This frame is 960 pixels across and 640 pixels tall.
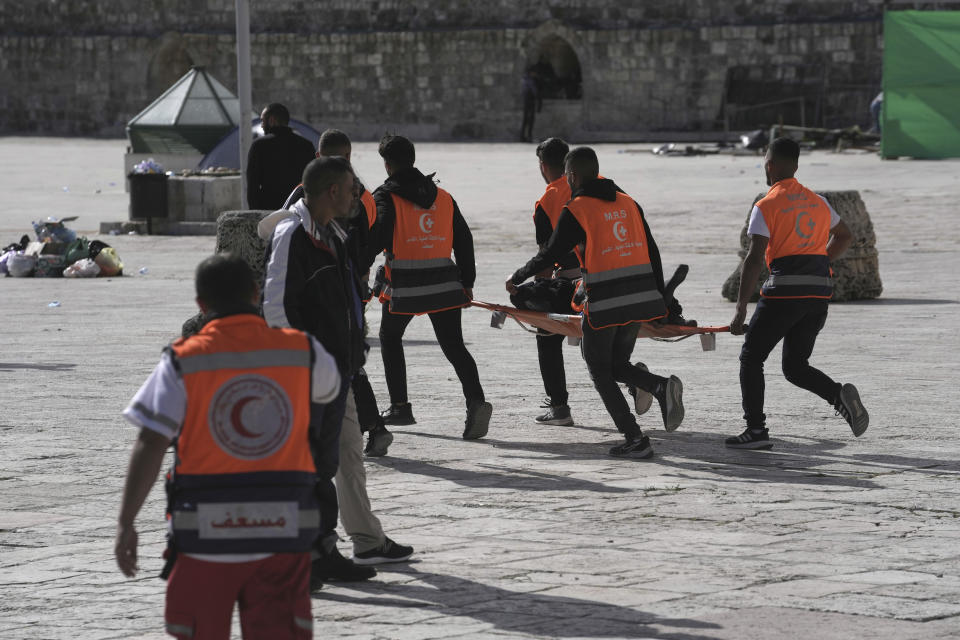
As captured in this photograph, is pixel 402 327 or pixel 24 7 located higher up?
pixel 24 7

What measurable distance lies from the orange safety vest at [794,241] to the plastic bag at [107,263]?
10264 mm

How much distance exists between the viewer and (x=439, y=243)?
8.34 m

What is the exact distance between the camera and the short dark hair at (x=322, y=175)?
552 centimetres

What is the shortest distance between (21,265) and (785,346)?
10.9 metres

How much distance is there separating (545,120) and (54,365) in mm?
31754

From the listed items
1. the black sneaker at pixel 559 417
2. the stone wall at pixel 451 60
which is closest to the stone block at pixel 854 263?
the black sneaker at pixel 559 417

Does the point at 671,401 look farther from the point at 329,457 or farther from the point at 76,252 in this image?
the point at 76,252

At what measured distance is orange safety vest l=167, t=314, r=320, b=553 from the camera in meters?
3.87

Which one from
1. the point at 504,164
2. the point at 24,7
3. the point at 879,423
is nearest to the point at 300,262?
the point at 879,423

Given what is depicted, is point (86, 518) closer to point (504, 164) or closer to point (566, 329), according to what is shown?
point (566, 329)

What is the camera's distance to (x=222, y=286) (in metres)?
3.98

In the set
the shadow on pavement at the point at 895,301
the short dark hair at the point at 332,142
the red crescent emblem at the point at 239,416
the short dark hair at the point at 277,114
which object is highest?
the short dark hair at the point at 277,114

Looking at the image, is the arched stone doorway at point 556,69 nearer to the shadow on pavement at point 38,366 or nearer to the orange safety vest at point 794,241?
the shadow on pavement at point 38,366

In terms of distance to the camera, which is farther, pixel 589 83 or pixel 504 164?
pixel 589 83
